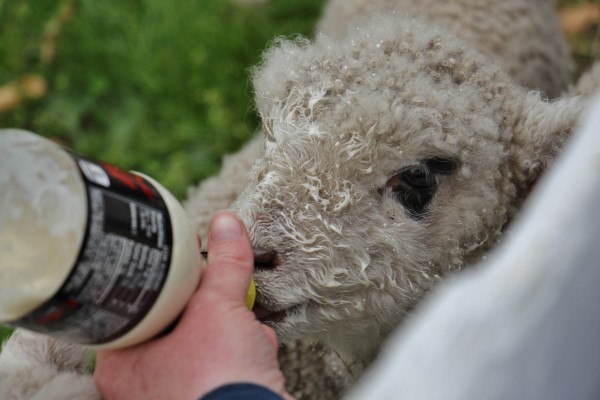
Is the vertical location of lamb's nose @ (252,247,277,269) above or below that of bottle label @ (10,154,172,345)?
above

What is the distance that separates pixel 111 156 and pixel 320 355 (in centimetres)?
198

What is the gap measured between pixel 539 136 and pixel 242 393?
4.10 feet

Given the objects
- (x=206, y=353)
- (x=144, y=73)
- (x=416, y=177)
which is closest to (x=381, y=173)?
(x=416, y=177)

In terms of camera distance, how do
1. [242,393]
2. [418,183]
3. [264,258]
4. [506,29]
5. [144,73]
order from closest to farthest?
[242,393], [264,258], [418,183], [506,29], [144,73]

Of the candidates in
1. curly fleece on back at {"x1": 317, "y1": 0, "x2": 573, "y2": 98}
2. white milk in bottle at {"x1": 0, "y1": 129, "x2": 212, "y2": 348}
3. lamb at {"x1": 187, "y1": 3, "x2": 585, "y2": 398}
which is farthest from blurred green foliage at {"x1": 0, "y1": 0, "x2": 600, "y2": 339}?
white milk in bottle at {"x1": 0, "y1": 129, "x2": 212, "y2": 348}

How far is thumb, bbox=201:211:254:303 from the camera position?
4.89 ft

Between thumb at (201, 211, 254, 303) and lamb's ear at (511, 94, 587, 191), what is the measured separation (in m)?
0.95

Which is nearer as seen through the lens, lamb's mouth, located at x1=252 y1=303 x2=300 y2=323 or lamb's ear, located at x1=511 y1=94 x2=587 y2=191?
lamb's mouth, located at x1=252 y1=303 x2=300 y2=323

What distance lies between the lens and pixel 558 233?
2.82 feet

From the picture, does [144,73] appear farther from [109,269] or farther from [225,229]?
[109,269]

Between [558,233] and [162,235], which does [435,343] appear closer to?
[558,233]

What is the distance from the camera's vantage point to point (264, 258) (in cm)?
183

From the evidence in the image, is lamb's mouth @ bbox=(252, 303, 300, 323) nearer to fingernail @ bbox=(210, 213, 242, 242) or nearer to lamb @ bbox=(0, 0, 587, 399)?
lamb @ bbox=(0, 0, 587, 399)

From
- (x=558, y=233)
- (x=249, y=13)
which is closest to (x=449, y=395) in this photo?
(x=558, y=233)
